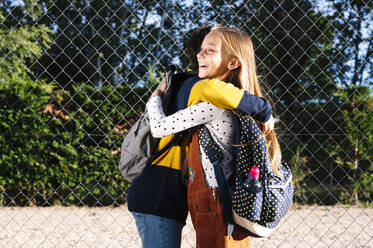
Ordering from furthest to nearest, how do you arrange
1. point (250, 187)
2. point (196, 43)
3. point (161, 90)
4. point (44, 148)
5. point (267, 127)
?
point (44, 148) < point (196, 43) < point (161, 90) < point (267, 127) < point (250, 187)

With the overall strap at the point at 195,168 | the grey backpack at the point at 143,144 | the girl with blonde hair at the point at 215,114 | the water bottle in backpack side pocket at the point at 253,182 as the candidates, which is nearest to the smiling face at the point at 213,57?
the girl with blonde hair at the point at 215,114

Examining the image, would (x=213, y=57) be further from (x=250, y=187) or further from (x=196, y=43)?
(x=250, y=187)

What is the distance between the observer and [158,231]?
1.27m

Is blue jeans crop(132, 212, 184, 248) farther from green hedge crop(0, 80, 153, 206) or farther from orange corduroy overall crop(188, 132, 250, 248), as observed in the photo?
green hedge crop(0, 80, 153, 206)

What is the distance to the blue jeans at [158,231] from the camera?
1265 millimetres

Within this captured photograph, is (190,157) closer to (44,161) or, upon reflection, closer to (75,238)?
(75,238)

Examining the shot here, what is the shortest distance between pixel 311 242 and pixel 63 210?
128 inches

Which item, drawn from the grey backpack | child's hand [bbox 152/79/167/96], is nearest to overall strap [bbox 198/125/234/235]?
the grey backpack

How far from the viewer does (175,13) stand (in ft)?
24.6

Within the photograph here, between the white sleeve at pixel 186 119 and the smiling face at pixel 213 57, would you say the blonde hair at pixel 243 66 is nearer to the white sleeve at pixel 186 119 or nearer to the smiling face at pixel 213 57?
the smiling face at pixel 213 57

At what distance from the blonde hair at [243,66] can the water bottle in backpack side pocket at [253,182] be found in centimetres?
13

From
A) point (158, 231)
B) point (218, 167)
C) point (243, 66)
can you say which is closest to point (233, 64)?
point (243, 66)

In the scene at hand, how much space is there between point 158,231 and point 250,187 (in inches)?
14.9

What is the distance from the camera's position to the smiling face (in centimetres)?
126
